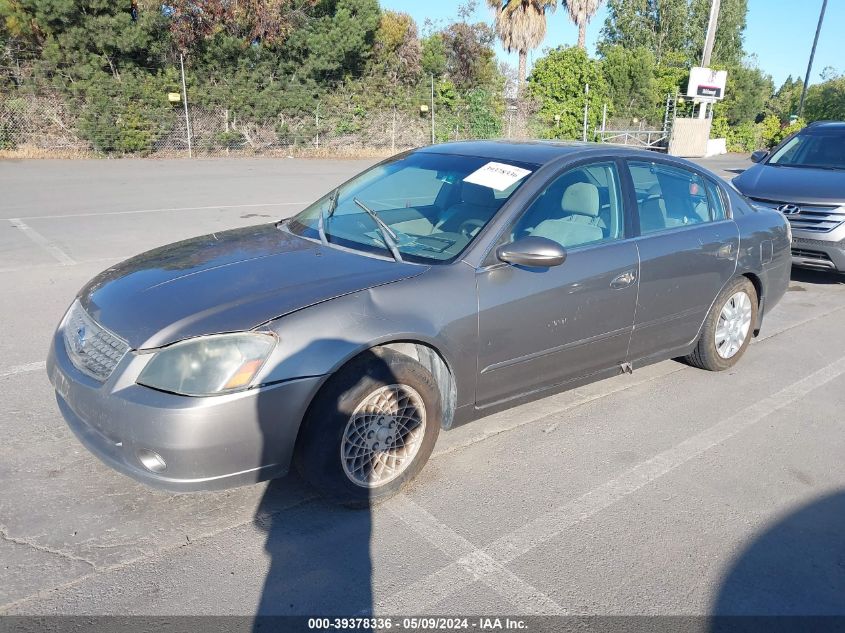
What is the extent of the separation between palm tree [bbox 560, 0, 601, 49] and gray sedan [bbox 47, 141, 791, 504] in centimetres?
3331

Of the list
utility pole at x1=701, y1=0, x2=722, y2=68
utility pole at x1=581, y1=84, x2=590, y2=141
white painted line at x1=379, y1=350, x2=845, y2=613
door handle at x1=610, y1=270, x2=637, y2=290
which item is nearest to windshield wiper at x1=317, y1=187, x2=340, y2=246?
door handle at x1=610, y1=270, x2=637, y2=290

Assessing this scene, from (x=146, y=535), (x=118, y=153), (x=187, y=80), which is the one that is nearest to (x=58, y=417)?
(x=146, y=535)

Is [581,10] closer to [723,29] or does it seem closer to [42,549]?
[723,29]

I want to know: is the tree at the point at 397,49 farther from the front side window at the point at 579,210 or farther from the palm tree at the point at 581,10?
the front side window at the point at 579,210

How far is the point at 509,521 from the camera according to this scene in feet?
10.7

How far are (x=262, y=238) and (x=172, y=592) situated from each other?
205cm

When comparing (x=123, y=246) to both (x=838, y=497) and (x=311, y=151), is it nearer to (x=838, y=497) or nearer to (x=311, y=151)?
(x=838, y=497)

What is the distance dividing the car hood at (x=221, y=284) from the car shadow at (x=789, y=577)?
195cm

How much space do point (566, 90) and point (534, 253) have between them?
28825 mm

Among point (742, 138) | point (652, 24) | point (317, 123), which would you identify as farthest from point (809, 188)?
point (652, 24)

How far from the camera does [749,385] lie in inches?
201

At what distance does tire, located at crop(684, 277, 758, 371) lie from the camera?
4996 millimetres

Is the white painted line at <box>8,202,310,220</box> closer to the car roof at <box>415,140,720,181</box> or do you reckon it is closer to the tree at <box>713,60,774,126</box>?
the car roof at <box>415,140,720,181</box>

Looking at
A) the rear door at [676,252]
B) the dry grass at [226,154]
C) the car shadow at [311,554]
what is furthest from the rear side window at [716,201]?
the dry grass at [226,154]
